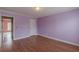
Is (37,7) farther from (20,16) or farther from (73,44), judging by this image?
(73,44)

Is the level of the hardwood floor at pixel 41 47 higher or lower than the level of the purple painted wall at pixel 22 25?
lower

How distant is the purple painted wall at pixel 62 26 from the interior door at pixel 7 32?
0.73 metres

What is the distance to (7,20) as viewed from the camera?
75.9 inches

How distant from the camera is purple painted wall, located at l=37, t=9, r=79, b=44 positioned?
1.96 m

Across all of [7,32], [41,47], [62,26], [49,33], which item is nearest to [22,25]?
[7,32]

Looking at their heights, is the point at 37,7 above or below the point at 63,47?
above

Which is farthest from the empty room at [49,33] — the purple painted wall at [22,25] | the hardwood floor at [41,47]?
the purple painted wall at [22,25]

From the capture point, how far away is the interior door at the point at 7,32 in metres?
1.89

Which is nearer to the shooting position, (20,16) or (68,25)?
(68,25)

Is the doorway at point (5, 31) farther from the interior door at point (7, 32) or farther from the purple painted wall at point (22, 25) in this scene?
the purple painted wall at point (22, 25)

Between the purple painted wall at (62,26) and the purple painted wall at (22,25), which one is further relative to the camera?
the purple painted wall at (22,25)
